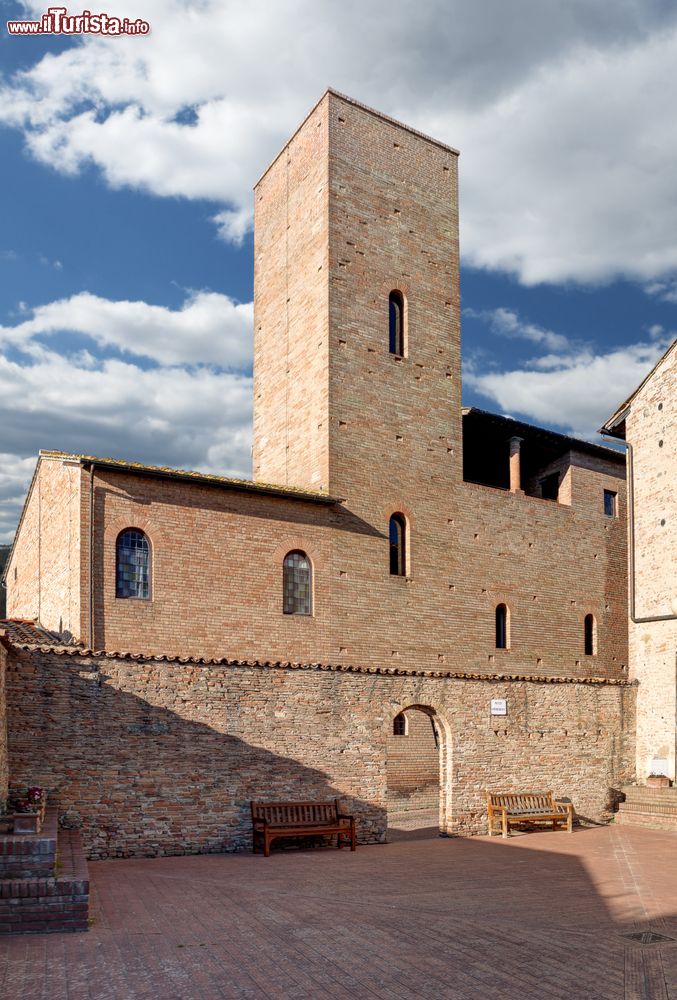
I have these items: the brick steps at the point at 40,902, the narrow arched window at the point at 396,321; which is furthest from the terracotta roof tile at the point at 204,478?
the brick steps at the point at 40,902

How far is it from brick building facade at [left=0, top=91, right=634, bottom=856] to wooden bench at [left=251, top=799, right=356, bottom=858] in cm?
24

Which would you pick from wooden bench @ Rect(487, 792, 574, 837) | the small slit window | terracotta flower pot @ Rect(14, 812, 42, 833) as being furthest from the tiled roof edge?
the small slit window

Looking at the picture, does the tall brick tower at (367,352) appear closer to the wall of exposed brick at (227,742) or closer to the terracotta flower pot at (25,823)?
the wall of exposed brick at (227,742)

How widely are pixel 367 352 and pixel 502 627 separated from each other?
717 cm

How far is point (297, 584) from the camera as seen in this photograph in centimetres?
1805

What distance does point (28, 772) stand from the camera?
1154cm

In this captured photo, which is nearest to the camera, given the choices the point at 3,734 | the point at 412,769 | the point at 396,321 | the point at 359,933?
the point at 359,933

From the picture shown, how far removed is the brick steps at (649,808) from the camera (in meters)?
16.3

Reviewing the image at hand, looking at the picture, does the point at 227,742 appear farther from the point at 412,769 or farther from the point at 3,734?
the point at 412,769

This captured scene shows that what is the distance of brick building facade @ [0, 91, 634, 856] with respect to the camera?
41.0 feet

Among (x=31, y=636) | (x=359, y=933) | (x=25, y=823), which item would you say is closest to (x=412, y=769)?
(x=31, y=636)

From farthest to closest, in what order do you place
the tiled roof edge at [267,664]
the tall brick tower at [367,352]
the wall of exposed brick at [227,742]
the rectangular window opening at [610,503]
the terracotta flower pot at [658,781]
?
1. the rectangular window opening at [610,503]
2. the tall brick tower at [367,352]
3. the terracotta flower pot at [658,781]
4. the tiled roof edge at [267,664]
5. the wall of exposed brick at [227,742]

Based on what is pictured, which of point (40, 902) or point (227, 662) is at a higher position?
point (227, 662)

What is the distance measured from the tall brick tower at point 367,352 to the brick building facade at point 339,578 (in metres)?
0.06
